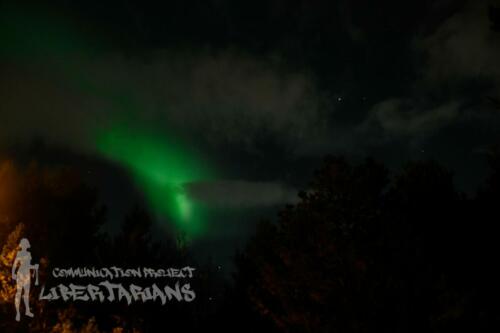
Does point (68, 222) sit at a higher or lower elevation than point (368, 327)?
higher

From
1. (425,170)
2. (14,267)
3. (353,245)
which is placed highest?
(425,170)

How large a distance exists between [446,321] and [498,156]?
7336 mm

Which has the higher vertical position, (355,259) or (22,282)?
(22,282)

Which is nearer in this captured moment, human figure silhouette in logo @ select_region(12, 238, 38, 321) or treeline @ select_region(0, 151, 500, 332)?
treeline @ select_region(0, 151, 500, 332)

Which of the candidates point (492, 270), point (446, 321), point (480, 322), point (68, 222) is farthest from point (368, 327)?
point (68, 222)

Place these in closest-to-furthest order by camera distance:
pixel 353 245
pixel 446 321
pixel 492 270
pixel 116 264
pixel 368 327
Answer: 1. pixel 446 321
2. pixel 368 327
3. pixel 353 245
4. pixel 492 270
5. pixel 116 264

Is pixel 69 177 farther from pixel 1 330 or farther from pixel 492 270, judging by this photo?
pixel 492 270

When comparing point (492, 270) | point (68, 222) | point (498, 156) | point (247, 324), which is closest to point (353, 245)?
point (498, 156)

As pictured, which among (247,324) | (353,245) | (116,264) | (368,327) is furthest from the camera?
(247,324)

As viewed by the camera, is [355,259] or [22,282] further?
[22,282]

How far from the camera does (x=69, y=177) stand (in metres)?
26.8

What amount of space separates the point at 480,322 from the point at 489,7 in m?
10.6

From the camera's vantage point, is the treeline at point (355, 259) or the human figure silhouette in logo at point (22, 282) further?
the human figure silhouette in logo at point (22, 282)

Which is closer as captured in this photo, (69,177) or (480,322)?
(480,322)
